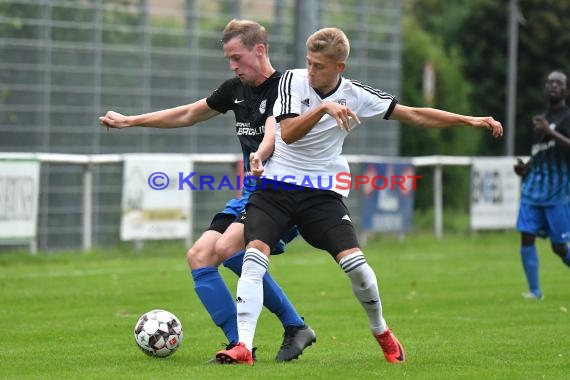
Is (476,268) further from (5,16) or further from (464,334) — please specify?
(5,16)

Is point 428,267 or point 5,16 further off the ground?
point 5,16

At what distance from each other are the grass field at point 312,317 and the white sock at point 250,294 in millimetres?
243

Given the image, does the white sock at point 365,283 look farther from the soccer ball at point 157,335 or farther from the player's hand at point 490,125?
the soccer ball at point 157,335

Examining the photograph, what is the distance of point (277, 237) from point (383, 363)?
106 centimetres

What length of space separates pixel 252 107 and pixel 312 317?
3.51 metres

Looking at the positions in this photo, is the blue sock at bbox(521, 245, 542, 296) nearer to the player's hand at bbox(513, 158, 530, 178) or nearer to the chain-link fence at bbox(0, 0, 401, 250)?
the player's hand at bbox(513, 158, 530, 178)

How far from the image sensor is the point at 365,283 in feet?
26.3

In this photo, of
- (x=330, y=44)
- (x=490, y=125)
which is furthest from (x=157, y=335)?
(x=490, y=125)

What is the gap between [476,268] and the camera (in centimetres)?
1731

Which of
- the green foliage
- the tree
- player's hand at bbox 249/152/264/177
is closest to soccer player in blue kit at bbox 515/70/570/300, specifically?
player's hand at bbox 249/152/264/177

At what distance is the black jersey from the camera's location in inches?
334

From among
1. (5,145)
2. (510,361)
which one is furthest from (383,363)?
(5,145)

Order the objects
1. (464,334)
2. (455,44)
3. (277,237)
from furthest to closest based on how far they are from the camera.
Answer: (455,44) < (464,334) < (277,237)

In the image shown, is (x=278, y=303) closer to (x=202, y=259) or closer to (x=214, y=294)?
(x=214, y=294)
